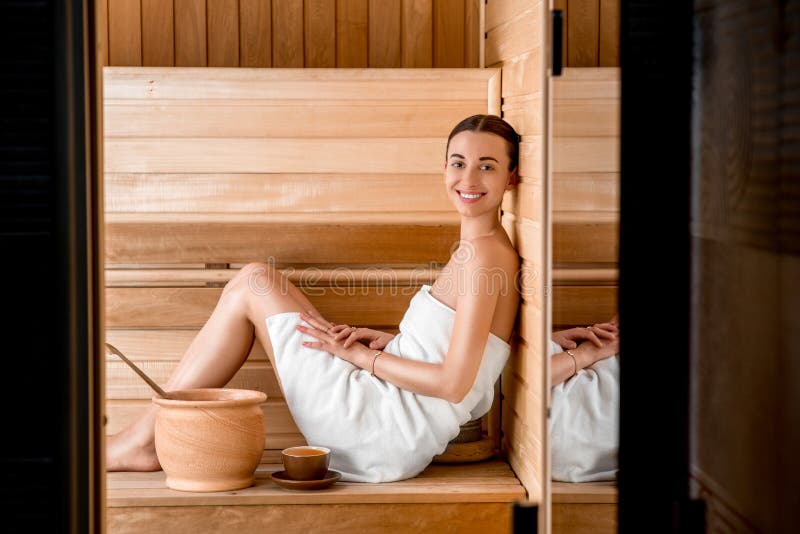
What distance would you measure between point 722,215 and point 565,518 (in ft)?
2.45

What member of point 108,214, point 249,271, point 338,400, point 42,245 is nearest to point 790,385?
point 42,245

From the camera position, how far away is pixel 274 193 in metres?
2.81

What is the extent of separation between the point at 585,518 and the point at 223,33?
2.06 m

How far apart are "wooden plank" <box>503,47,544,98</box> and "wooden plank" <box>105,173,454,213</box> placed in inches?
13.4

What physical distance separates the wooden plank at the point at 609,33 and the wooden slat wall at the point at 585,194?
15 millimetres

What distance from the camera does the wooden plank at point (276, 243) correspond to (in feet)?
9.27

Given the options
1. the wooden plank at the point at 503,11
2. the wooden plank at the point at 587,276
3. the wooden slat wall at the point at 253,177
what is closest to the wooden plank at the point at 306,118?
the wooden slat wall at the point at 253,177

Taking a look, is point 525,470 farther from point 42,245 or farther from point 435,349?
point 42,245

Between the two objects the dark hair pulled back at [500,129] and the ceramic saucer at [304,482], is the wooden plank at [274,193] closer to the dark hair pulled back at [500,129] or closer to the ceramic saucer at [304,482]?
the dark hair pulled back at [500,129]

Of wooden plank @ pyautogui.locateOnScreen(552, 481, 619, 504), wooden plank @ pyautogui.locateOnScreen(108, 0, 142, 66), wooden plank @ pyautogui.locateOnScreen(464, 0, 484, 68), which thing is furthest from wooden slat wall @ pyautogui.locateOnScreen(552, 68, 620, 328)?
wooden plank @ pyautogui.locateOnScreen(108, 0, 142, 66)

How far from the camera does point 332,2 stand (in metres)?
3.01

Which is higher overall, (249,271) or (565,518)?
(249,271)

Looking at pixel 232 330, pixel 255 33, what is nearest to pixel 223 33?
pixel 255 33

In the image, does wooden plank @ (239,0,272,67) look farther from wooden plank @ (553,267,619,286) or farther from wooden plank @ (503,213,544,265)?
wooden plank @ (553,267,619,286)
